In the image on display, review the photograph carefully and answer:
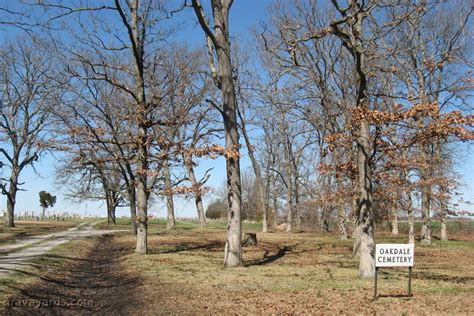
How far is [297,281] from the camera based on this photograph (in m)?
10.9

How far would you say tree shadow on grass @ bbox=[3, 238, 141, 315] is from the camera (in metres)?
7.98

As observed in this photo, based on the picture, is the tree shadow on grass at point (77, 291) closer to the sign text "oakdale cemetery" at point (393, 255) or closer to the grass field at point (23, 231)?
the sign text "oakdale cemetery" at point (393, 255)

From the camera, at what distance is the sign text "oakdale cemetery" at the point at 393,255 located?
8.87 meters

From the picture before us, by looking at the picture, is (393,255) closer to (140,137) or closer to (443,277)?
(443,277)

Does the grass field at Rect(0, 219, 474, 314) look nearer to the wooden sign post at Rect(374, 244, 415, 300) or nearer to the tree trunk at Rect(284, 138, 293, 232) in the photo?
the wooden sign post at Rect(374, 244, 415, 300)

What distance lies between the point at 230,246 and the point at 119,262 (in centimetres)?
434

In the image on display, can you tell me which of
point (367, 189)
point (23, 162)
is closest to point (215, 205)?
point (23, 162)

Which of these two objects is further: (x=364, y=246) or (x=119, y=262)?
(x=119, y=262)

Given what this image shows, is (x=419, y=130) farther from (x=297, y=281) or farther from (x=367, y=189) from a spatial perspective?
(x=297, y=281)

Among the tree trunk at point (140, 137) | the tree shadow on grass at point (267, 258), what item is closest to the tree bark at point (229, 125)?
the tree shadow on grass at point (267, 258)
